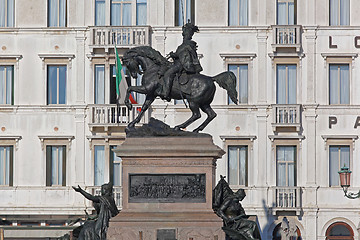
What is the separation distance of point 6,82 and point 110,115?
5395 millimetres

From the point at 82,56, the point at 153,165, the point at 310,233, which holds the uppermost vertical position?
the point at 82,56

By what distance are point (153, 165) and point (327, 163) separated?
27602 mm

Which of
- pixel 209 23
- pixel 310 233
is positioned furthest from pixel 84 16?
pixel 310 233

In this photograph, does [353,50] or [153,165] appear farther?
[353,50]

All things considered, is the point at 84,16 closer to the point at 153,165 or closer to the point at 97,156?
the point at 97,156

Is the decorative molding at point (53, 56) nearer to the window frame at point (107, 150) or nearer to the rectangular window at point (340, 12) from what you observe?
the window frame at point (107, 150)

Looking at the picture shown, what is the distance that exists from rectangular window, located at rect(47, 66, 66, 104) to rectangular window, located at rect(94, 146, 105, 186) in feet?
9.75

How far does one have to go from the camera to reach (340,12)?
60625 mm

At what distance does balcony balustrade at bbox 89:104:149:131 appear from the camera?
59.4 m

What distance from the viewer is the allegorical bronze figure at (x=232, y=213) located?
113 ft

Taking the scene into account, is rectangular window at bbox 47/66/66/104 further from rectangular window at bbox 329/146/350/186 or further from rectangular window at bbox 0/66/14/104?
rectangular window at bbox 329/146/350/186

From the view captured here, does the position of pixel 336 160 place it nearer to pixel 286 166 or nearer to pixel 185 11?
pixel 286 166

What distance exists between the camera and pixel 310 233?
60250 millimetres

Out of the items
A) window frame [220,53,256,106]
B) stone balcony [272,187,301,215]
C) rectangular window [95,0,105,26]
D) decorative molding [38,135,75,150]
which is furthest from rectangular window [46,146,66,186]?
stone balcony [272,187,301,215]
